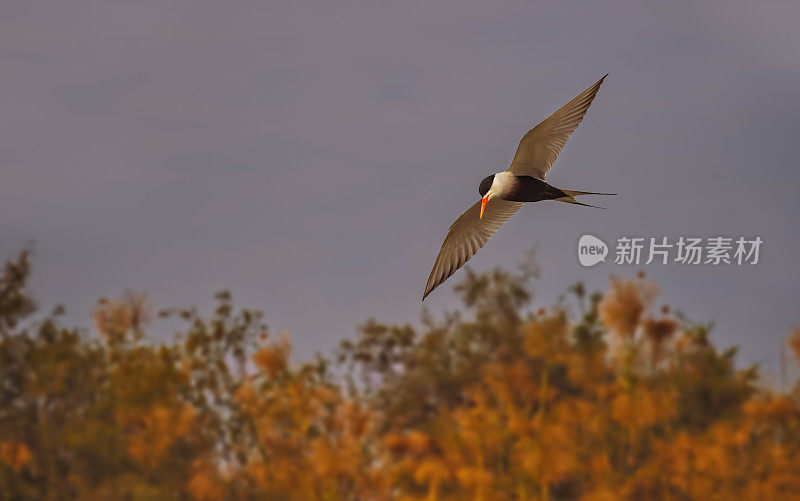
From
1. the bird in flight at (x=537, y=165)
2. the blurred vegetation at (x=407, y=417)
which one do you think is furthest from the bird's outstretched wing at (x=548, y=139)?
the blurred vegetation at (x=407, y=417)

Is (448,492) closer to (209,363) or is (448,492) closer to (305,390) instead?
(305,390)

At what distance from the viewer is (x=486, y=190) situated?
30.8ft

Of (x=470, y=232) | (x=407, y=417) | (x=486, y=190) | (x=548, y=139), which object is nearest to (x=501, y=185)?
(x=486, y=190)

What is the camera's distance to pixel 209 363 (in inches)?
848

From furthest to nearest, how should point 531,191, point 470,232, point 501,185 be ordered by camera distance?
point 470,232
point 501,185
point 531,191

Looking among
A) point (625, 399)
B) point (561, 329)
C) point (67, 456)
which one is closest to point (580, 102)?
point (625, 399)

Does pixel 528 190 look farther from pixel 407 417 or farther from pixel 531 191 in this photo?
pixel 407 417

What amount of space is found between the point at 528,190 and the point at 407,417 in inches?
513

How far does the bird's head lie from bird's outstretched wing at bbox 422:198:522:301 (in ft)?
1.37

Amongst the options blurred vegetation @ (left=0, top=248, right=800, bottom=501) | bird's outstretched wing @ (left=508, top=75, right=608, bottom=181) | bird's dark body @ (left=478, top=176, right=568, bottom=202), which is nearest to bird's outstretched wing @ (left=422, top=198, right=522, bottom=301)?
bird's dark body @ (left=478, top=176, right=568, bottom=202)

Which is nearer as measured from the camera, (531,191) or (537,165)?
(531,191)

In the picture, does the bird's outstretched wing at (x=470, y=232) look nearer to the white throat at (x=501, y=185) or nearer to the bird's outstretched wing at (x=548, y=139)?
→ the white throat at (x=501, y=185)

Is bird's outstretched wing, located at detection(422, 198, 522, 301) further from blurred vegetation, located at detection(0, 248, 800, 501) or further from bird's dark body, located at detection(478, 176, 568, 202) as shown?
blurred vegetation, located at detection(0, 248, 800, 501)

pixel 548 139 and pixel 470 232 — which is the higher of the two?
pixel 548 139
